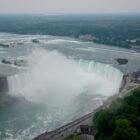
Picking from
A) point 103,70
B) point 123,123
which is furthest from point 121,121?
point 103,70

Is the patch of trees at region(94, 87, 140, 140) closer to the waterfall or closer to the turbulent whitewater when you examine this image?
the turbulent whitewater

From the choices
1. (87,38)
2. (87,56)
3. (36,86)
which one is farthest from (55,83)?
(87,38)

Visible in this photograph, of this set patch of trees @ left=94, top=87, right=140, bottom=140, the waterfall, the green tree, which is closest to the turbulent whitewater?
the waterfall

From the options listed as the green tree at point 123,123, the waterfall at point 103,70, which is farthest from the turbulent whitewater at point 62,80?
the green tree at point 123,123

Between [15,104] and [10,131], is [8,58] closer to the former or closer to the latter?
[15,104]

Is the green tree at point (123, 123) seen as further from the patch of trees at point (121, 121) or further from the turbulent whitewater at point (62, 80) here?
the turbulent whitewater at point (62, 80)

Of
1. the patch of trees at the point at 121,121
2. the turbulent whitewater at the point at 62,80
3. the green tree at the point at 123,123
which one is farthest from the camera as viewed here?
the turbulent whitewater at the point at 62,80
